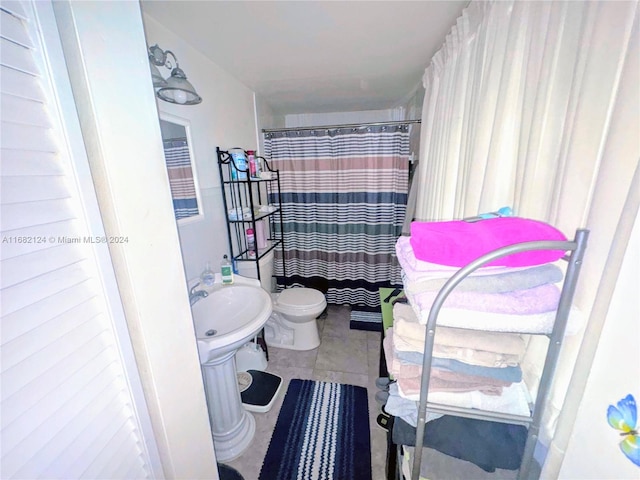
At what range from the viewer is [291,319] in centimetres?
207

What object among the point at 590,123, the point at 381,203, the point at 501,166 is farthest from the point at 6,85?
the point at 381,203

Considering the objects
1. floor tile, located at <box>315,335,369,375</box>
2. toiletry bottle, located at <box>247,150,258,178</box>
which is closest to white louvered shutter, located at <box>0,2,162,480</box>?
toiletry bottle, located at <box>247,150,258,178</box>

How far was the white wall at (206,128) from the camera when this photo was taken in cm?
140

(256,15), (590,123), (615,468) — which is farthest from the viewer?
(256,15)

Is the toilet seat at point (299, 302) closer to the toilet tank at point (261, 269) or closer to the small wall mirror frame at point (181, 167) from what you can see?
the toilet tank at point (261, 269)

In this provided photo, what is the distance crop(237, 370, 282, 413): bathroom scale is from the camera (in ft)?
5.37

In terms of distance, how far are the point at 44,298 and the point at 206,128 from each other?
4.74 ft

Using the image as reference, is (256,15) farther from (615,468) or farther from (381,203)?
(615,468)

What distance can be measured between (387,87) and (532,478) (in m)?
2.54

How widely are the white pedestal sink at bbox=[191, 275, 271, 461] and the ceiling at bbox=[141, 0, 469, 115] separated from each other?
4.62ft

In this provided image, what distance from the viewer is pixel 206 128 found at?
1.62 metres

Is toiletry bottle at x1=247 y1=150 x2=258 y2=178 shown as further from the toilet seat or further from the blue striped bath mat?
the blue striped bath mat

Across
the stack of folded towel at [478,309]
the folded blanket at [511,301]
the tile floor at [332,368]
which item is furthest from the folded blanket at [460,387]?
the tile floor at [332,368]

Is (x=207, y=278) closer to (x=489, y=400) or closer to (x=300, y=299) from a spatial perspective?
(x=300, y=299)
